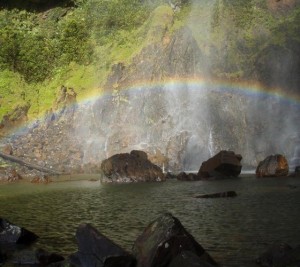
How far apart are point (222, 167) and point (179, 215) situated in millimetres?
26459

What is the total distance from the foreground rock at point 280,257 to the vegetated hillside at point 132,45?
62.4m

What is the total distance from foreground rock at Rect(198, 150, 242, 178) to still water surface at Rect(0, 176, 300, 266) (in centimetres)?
958

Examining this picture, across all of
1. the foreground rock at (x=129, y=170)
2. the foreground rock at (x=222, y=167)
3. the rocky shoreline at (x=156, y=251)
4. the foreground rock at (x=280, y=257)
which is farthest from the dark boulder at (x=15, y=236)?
the foreground rock at (x=222, y=167)

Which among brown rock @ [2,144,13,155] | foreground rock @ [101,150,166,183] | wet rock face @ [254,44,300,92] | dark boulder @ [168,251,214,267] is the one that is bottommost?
dark boulder @ [168,251,214,267]

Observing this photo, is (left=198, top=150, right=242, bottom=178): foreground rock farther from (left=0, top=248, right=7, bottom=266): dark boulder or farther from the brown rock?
the brown rock

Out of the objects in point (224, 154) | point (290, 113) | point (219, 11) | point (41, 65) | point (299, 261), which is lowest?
point (299, 261)

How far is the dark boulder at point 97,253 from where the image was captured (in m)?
15.2

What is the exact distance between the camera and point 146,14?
92125 mm

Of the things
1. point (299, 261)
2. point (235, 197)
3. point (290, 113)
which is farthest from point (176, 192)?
point (290, 113)

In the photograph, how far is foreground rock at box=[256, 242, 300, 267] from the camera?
15000mm

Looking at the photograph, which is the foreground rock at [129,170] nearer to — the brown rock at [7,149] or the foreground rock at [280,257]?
the brown rock at [7,149]

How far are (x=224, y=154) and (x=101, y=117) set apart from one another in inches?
1301

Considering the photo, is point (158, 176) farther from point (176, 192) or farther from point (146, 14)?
point (146, 14)

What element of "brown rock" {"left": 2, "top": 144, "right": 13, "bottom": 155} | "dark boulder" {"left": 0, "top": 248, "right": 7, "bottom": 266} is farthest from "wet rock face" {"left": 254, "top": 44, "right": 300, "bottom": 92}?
"dark boulder" {"left": 0, "top": 248, "right": 7, "bottom": 266}
